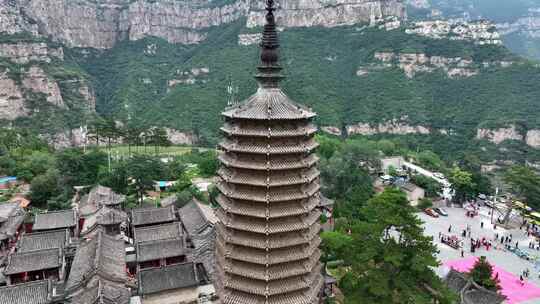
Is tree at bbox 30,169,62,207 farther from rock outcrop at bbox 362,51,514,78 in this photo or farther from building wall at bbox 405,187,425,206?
rock outcrop at bbox 362,51,514,78

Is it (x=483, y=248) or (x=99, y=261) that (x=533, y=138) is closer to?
(x=483, y=248)

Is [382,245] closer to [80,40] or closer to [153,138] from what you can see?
[153,138]

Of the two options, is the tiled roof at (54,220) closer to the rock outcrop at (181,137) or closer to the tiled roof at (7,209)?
the tiled roof at (7,209)

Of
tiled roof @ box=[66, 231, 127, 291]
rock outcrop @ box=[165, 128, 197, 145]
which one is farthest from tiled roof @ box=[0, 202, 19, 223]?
rock outcrop @ box=[165, 128, 197, 145]

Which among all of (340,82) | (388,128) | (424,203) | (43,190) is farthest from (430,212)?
(340,82)

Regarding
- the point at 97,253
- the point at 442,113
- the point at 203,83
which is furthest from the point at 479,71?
the point at 97,253
